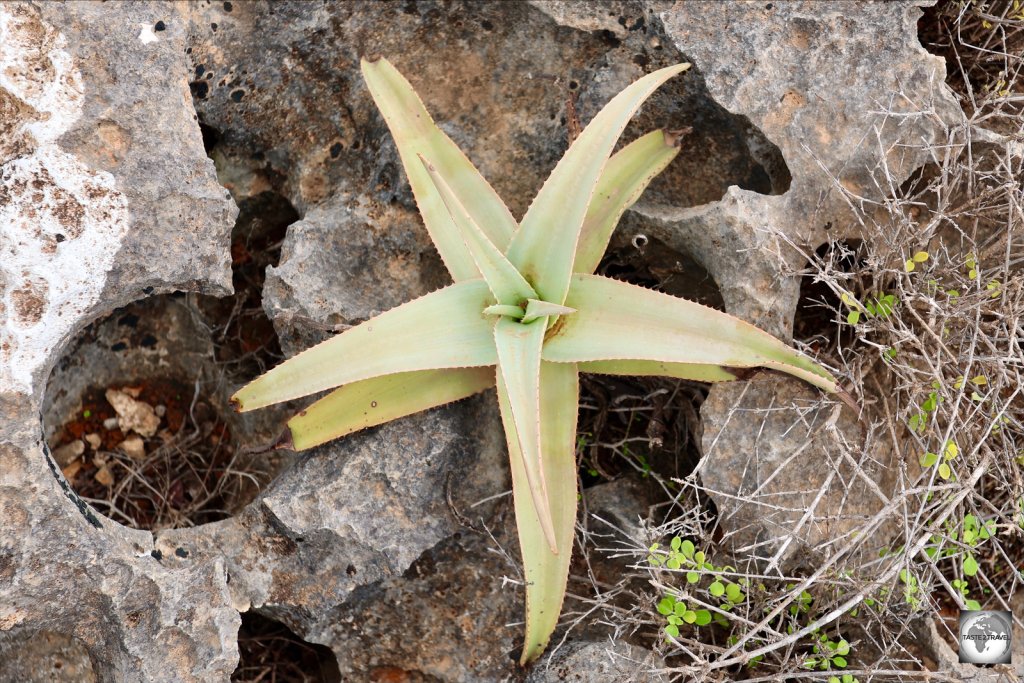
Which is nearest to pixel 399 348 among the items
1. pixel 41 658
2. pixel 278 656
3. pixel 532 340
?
pixel 532 340

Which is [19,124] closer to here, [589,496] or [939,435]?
[589,496]

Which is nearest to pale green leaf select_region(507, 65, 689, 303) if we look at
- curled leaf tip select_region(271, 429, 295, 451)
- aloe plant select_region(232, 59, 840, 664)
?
aloe plant select_region(232, 59, 840, 664)

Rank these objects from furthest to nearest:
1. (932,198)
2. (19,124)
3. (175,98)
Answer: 1. (932,198)
2. (175,98)
3. (19,124)

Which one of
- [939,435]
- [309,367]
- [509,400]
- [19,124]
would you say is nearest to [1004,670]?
[939,435]

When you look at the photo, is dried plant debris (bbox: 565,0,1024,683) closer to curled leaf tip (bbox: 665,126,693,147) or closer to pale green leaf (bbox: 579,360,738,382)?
pale green leaf (bbox: 579,360,738,382)

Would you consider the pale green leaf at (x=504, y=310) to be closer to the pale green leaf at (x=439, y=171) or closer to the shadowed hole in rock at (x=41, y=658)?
the pale green leaf at (x=439, y=171)

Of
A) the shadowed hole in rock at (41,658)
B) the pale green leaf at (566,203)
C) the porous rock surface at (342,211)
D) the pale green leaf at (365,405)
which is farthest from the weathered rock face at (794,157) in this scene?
the shadowed hole in rock at (41,658)

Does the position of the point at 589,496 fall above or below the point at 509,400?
below
